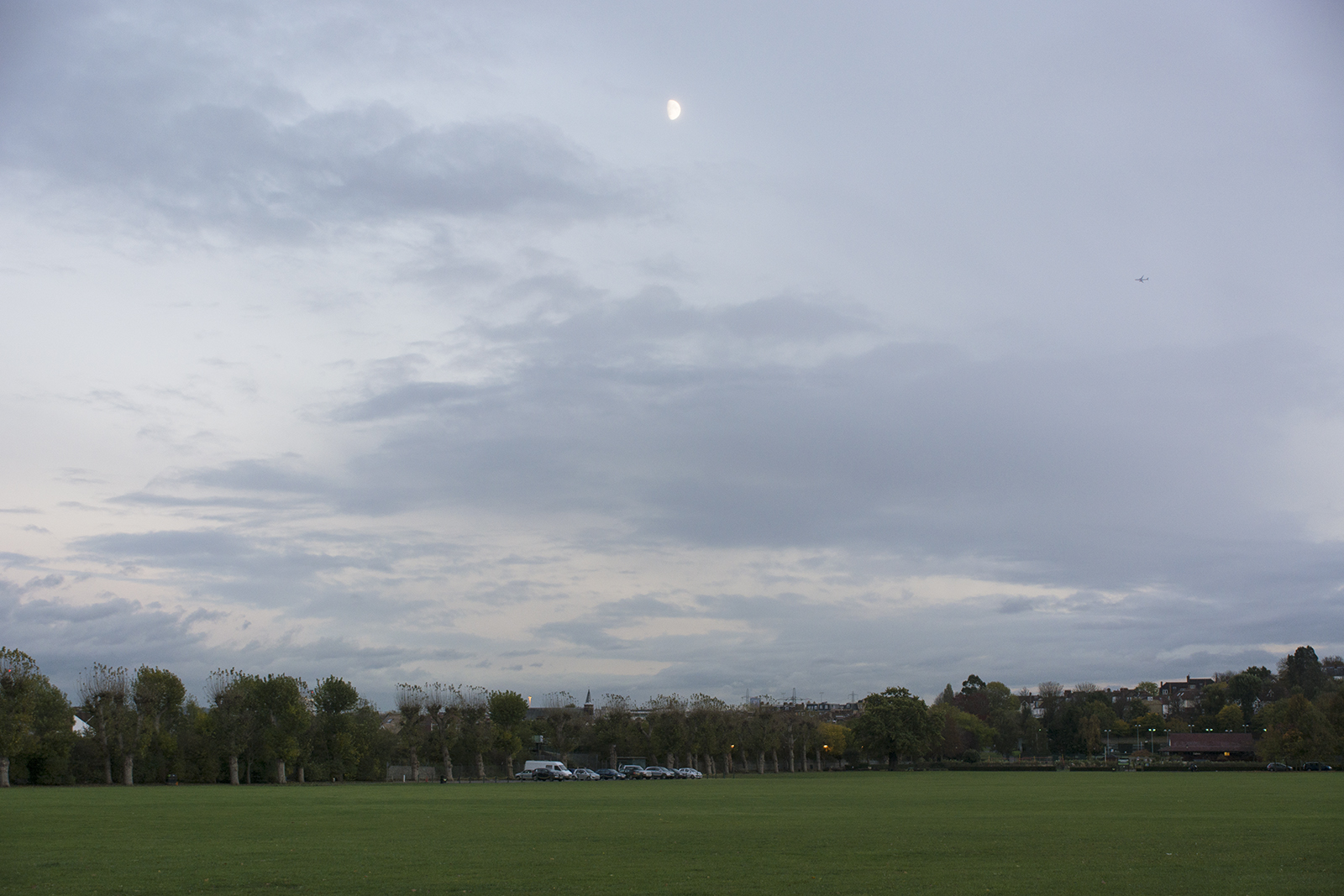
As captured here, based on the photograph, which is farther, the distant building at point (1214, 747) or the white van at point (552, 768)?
the distant building at point (1214, 747)

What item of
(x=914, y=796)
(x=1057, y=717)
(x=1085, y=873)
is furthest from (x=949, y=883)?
(x=1057, y=717)

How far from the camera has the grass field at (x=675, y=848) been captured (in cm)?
1961

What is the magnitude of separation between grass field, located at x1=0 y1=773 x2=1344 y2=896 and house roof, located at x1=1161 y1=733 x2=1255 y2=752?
148 m

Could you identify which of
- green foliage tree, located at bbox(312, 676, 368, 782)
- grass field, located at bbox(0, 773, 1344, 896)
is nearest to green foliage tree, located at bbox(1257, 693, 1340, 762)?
grass field, located at bbox(0, 773, 1344, 896)

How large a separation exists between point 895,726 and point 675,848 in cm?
13121

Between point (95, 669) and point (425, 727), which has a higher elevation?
point (95, 669)

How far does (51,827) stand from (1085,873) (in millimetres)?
30964

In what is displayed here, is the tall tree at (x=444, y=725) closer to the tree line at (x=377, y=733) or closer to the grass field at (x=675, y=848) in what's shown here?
the tree line at (x=377, y=733)

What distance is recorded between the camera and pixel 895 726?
149250 mm

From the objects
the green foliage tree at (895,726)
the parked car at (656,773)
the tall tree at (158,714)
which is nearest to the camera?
the tall tree at (158,714)

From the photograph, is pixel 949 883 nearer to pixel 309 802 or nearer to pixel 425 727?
pixel 309 802

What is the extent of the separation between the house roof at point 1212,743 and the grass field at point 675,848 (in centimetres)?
14815

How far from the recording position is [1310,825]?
33375 mm

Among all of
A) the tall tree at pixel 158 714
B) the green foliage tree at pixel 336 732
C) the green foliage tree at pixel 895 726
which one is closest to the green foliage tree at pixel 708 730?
the green foliage tree at pixel 895 726
